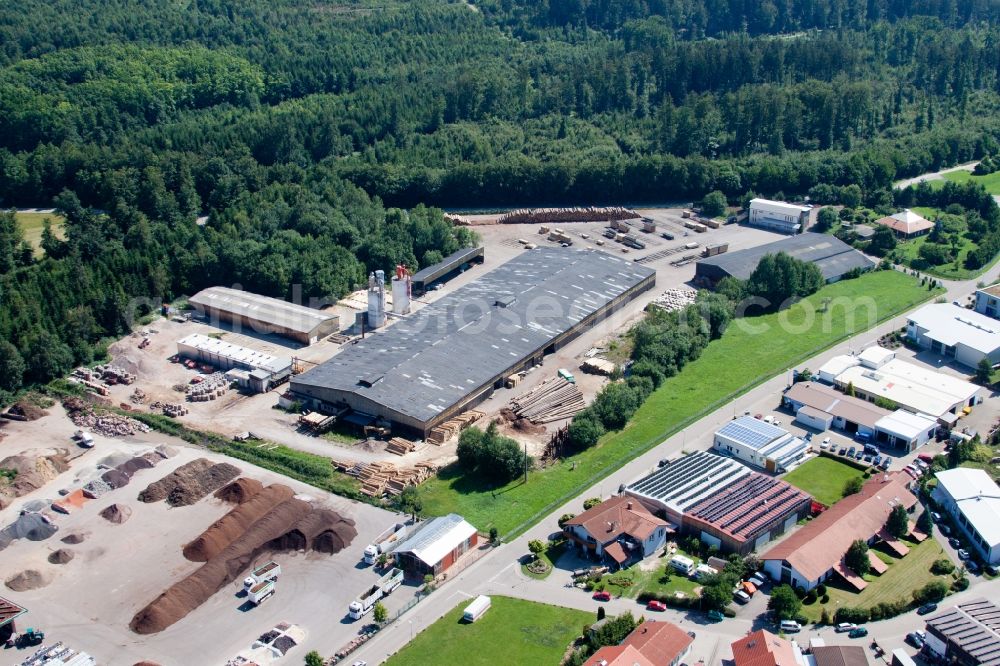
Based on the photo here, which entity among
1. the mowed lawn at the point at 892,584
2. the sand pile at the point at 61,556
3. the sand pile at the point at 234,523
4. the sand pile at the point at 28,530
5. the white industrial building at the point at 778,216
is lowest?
the white industrial building at the point at 778,216

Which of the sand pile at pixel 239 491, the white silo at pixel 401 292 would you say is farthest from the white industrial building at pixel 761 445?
the white silo at pixel 401 292

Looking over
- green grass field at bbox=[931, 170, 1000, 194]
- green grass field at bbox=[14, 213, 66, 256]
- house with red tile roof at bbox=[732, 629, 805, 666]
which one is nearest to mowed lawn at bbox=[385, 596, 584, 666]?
house with red tile roof at bbox=[732, 629, 805, 666]

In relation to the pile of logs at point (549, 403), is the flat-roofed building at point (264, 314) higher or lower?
higher

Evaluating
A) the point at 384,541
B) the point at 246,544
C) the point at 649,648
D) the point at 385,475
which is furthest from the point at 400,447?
the point at 649,648

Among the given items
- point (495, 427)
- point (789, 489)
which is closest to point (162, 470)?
point (495, 427)

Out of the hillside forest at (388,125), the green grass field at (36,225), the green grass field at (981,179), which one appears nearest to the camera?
the hillside forest at (388,125)

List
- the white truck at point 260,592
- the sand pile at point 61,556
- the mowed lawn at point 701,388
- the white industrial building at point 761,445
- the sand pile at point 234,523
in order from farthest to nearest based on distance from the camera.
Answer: the white industrial building at point 761,445, the mowed lawn at point 701,388, the sand pile at point 234,523, the sand pile at point 61,556, the white truck at point 260,592

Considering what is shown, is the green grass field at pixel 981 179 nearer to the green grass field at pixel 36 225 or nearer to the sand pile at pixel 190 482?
the sand pile at pixel 190 482
